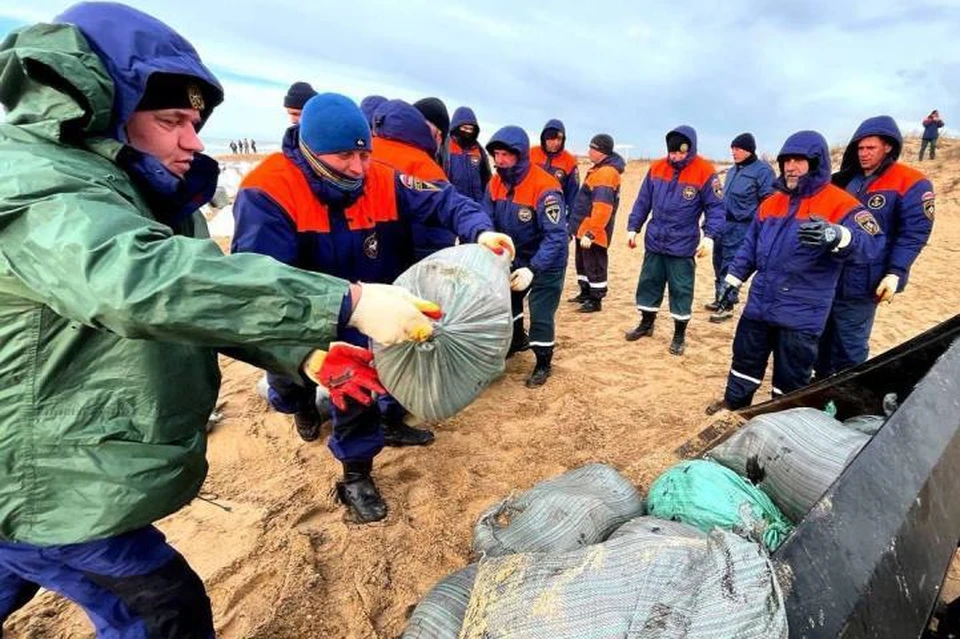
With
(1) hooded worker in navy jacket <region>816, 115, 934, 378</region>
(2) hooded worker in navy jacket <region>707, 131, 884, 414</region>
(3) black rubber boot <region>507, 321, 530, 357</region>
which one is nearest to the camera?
(2) hooded worker in navy jacket <region>707, 131, 884, 414</region>

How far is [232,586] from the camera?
7.34 ft

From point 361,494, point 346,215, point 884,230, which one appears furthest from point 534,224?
point 361,494

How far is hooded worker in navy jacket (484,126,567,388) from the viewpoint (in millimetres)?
4246

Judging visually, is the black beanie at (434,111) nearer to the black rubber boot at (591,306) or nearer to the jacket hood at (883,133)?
the black rubber boot at (591,306)

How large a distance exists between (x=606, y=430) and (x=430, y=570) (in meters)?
1.69

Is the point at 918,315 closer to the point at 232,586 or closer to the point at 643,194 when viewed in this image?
the point at 643,194

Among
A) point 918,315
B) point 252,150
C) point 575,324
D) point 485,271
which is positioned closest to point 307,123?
→ point 485,271

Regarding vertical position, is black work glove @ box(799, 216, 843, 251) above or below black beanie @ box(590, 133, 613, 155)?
below

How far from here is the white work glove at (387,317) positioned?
1.11 meters

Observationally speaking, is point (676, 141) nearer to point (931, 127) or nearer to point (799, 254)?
point (799, 254)

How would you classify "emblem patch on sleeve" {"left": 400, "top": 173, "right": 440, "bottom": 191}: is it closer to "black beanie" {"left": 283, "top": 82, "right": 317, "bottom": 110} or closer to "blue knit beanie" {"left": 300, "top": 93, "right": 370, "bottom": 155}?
"blue knit beanie" {"left": 300, "top": 93, "right": 370, "bottom": 155}

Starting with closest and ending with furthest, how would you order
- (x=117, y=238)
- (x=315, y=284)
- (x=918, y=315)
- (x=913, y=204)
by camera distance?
(x=117, y=238) → (x=315, y=284) → (x=913, y=204) → (x=918, y=315)

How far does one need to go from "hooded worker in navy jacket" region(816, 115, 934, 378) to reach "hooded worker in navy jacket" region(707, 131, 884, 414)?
33 cm

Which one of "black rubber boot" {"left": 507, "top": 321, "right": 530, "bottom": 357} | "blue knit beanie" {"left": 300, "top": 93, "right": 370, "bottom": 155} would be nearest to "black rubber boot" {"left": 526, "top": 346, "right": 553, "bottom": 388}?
"black rubber boot" {"left": 507, "top": 321, "right": 530, "bottom": 357}
